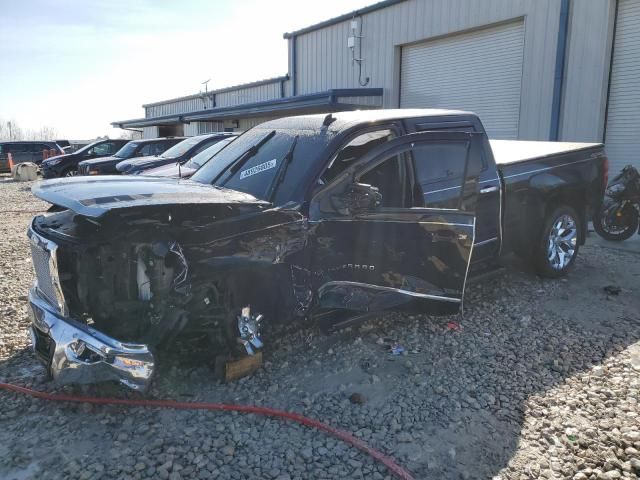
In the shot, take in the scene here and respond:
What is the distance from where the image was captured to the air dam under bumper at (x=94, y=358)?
3.13 meters

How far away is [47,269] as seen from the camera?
3521mm

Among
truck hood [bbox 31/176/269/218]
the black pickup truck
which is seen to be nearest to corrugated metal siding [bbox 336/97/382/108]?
the black pickup truck

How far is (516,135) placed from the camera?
12.7 meters

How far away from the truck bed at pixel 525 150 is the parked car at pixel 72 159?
52.2 feet

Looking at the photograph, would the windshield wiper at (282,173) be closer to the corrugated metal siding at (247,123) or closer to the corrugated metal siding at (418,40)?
the corrugated metal siding at (418,40)

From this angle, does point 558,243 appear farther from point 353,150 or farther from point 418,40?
point 418,40

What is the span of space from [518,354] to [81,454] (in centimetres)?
330

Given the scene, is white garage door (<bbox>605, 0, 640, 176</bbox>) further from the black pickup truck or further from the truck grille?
the truck grille

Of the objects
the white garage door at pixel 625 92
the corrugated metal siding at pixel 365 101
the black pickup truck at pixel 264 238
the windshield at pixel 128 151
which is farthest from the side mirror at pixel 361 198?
the corrugated metal siding at pixel 365 101

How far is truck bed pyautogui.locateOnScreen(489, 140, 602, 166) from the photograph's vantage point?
5628mm

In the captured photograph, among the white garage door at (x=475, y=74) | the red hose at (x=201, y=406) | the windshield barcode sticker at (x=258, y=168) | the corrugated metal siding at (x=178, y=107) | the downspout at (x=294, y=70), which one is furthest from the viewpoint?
the corrugated metal siding at (x=178, y=107)

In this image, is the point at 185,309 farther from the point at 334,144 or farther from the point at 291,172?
the point at 334,144

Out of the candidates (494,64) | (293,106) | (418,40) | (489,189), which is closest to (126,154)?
(293,106)

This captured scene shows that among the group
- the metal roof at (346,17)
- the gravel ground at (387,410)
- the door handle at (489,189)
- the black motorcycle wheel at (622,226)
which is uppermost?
the metal roof at (346,17)
